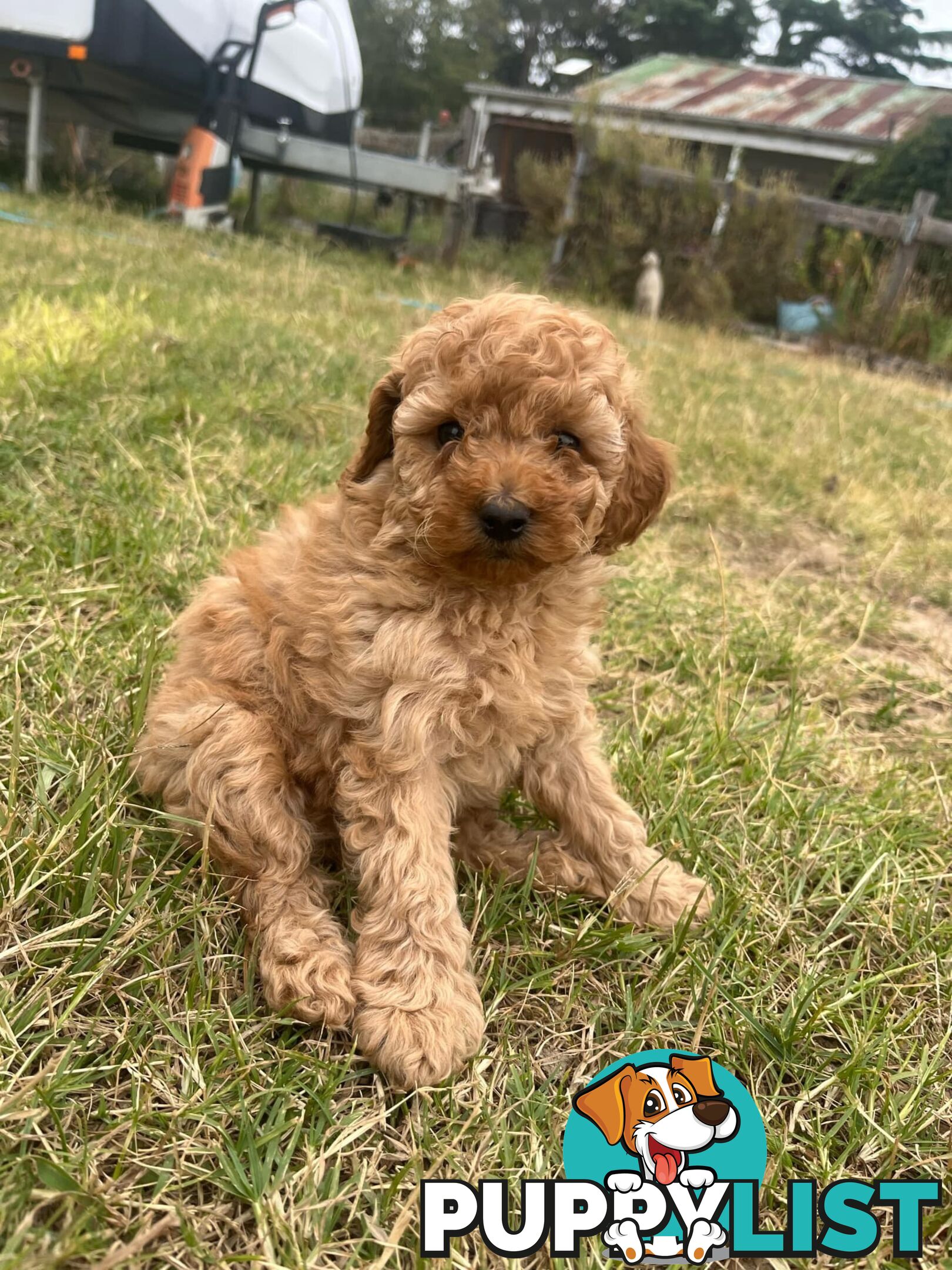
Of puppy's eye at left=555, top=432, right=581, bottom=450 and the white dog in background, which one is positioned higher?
the white dog in background

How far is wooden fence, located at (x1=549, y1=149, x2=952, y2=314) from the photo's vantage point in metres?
13.5

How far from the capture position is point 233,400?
4871 millimetres

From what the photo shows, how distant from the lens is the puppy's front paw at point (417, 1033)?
170cm

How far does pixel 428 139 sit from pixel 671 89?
24.9 ft

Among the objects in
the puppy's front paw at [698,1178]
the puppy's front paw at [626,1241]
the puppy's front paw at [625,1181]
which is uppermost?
the puppy's front paw at [698,1178]

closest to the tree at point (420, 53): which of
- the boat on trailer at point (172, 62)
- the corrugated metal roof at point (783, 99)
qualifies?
the corrugated metal roof at point (783, 99)

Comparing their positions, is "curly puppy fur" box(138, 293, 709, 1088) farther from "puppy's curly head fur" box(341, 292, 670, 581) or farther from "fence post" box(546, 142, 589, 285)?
"fence post" box(546, 142, 589, 285)

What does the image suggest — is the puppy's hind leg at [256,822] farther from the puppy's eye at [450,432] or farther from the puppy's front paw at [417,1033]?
the puppy's eye at [450,432]

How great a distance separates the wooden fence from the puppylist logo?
14631mm

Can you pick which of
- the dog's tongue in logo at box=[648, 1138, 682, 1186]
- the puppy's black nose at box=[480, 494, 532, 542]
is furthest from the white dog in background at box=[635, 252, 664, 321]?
the dog's tongue in logo at box=[648, 1138, 682, 1186]

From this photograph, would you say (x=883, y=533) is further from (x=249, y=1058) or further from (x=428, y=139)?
(x=428, y=139)

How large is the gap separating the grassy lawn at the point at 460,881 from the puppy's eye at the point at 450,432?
1.01 m

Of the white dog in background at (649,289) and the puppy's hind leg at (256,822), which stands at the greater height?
the white dog in background at (649,289)

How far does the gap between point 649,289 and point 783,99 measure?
55.0 feet
